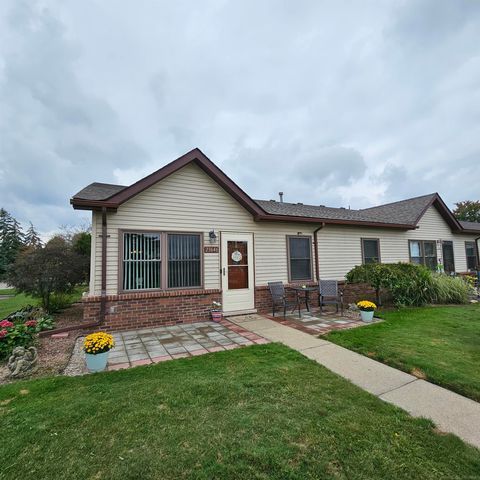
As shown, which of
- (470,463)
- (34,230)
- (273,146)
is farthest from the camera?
(34,230)

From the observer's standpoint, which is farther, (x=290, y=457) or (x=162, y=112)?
(x=162, y=112)

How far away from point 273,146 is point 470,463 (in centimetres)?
1581

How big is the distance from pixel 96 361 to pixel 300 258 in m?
6.64

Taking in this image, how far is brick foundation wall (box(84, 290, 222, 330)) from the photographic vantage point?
5.94 meters

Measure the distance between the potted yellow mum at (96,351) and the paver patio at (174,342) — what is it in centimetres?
20

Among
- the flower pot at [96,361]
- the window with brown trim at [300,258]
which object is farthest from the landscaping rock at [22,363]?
the window with brown trim at [300,258]

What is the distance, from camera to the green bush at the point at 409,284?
8383mm

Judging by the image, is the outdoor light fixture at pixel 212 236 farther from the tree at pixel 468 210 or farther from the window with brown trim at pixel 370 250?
the tree at pixel 468 210

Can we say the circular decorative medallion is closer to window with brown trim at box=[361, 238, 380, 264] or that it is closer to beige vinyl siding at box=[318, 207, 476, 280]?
beige vinyl siding at box=[318, 207, 476, 280]

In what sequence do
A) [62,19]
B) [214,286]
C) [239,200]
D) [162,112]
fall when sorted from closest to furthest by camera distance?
1. [62,19]
2. [214,286]
3. [239,200]
4. [162,112]

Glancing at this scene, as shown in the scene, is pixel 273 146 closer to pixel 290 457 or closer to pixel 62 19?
pixel 62 19

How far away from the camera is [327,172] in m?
20.2

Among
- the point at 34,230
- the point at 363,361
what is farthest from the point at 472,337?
the point at 34,230

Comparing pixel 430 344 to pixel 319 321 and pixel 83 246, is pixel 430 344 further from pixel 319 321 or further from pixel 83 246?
pixel 83 246
